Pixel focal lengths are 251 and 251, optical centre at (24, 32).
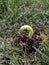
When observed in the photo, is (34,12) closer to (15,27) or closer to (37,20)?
(37,20)

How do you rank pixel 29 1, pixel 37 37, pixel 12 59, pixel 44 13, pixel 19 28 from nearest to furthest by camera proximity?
pixel 12 59 → pixel 37 37 → pixel 19 28 → pixel 44 13 → pixel 29 1

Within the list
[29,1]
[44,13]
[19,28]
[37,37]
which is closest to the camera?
[37,37]

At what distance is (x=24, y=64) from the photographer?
2117 mm

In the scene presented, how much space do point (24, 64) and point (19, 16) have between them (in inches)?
29.4

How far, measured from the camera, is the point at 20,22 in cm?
268

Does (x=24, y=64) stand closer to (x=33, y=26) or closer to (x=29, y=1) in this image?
(x=33, y=26)

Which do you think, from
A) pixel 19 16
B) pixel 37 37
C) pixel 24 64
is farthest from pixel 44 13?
pixel 24 64

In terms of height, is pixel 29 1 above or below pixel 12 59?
above

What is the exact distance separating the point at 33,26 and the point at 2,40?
0.38m

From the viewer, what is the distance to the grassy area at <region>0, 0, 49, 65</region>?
7.17ft

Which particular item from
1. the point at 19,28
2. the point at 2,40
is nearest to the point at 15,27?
the point at 19,28

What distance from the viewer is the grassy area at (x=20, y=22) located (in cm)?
219

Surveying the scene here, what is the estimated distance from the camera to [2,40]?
2438mm

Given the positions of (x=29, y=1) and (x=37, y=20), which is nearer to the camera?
(x=37, y=20)
